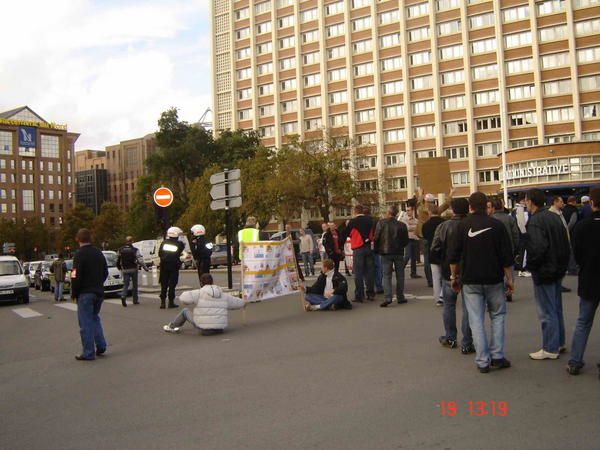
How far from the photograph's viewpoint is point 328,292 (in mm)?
12734

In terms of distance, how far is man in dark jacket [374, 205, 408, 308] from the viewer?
12164mm

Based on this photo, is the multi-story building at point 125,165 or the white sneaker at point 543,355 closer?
the white sneaker at point 543,355

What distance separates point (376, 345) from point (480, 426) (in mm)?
3510

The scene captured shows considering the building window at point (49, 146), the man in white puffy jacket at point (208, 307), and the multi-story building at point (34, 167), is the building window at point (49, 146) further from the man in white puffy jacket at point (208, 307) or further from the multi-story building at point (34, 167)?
the man in white puffy jacket at point (208, 307)

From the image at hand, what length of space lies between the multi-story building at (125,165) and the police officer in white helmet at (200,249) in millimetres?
141388

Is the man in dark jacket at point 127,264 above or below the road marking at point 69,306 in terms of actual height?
above

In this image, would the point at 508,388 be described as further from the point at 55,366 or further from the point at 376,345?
the point at 55,366

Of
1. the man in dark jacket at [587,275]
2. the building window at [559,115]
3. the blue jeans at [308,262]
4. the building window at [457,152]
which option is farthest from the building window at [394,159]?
the man in dark jacket at [587,275]

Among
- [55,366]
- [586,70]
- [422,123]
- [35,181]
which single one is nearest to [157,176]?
[422,123]

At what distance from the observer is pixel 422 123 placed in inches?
3027

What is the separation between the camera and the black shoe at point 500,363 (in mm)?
6676

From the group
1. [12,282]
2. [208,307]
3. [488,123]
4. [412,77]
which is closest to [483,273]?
[208,307]

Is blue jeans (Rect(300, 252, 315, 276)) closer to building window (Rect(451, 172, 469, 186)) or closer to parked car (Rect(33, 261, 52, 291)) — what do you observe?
parked car (Rect(33, 261, 52, 291))
